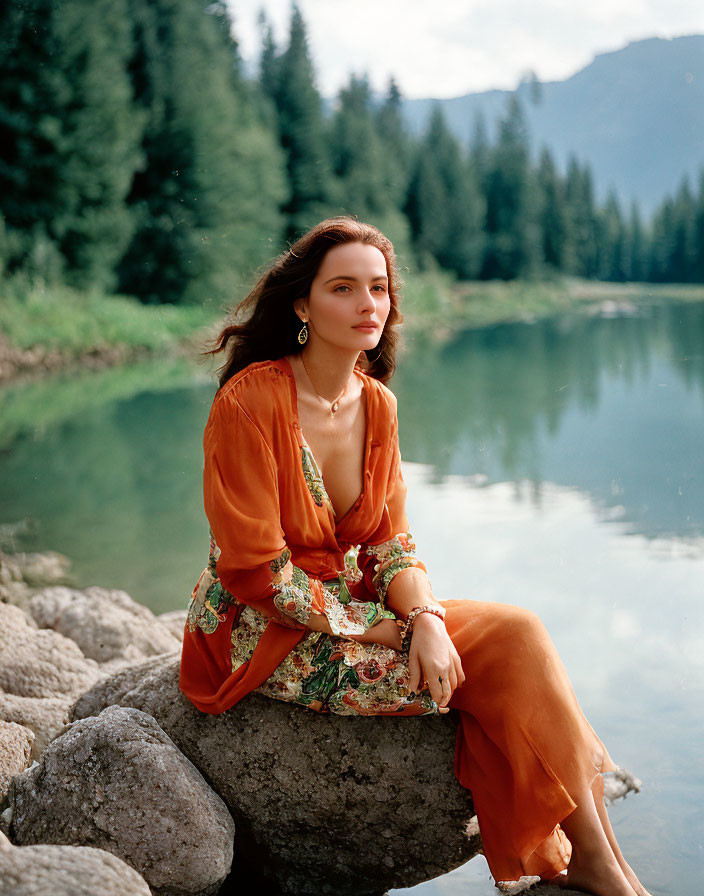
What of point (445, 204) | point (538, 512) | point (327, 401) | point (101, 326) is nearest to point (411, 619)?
point (327, 401)

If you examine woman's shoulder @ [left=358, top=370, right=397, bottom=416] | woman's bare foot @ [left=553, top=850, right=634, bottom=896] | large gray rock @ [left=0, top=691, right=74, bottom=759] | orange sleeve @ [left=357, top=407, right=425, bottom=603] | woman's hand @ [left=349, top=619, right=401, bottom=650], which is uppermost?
woman's shoulder @ [left=358, top=370, right=397, bottom=416]

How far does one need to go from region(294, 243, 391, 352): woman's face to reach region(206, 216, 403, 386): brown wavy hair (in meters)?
0.03

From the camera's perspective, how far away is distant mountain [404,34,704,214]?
178 ft

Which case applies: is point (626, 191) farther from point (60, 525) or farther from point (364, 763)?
point (364, 763)

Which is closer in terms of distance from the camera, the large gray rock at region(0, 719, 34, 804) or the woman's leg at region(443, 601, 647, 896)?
the woman's leg at region(443, 601, 647, 896)

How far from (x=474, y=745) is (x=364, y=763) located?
1.02ft

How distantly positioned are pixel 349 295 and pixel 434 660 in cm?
98

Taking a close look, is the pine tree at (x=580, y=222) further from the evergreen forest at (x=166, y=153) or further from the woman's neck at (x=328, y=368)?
the woman's neck at (x=328, y=368)

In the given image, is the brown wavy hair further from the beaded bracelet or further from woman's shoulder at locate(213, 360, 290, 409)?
the beaded bracelet

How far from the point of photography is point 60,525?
25.8 ft

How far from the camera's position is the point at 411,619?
2.50 metres

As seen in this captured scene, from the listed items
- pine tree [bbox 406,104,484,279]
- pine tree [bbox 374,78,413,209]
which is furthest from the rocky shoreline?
pine tree [bbox 406,104,484,279]

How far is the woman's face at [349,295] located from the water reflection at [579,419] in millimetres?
5243

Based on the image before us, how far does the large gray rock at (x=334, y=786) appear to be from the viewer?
8.52ft
